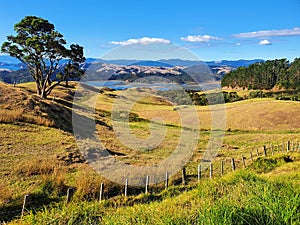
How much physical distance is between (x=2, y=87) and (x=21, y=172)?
19638 millimetres

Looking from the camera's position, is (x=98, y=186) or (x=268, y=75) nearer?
(x=98, y=186)

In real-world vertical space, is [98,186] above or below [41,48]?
below

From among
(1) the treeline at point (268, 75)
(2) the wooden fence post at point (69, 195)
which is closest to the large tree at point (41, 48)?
(2) the wooden fence post at point (69, 195)

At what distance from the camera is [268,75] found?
112750 millimetres

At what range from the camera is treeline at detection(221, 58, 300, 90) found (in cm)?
10569

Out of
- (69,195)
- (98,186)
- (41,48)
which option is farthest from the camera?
(41,48)

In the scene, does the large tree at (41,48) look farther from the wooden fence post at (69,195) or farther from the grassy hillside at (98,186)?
the wooden fence post at (69,195)

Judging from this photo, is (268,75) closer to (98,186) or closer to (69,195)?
(98,186)

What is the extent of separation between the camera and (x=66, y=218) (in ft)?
16.6

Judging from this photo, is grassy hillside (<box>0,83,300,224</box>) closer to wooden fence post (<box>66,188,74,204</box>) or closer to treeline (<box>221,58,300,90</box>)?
wooden fence post (<box>66,188,74,204</box>)

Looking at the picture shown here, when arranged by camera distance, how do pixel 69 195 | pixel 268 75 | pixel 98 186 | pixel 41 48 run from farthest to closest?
1. pixel 268 75
2. pixel 41 48
3. pixel 98 186
4. pixel 69 195

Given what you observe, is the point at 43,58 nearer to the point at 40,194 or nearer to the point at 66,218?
the point at 40,194

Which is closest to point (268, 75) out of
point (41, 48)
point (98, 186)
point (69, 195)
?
point (41, 48)

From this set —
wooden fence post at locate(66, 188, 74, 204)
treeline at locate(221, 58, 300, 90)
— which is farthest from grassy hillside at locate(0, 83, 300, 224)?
treeline at locate(221, 58, 300, 90)
